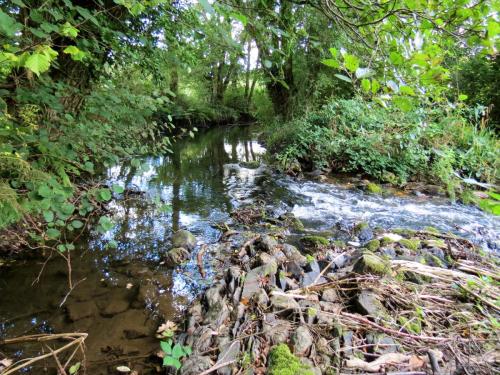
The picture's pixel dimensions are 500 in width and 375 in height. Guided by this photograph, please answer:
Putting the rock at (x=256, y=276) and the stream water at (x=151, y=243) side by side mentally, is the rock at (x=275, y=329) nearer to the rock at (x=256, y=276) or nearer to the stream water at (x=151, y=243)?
the rock at (x=256, y=276)

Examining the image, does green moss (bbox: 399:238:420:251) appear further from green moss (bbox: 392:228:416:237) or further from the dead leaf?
the dead leaf

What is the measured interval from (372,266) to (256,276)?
1.20 m

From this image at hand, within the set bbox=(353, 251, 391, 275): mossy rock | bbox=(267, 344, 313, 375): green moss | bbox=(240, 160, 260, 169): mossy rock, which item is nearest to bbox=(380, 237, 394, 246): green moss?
bbox=(353, 251, 391, 275): mossy rock

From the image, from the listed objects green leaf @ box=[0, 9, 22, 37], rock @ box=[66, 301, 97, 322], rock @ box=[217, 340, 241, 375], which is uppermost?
green leaf @ box=[0, 9, 22, 37]

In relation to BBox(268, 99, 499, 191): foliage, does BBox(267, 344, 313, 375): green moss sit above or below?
below

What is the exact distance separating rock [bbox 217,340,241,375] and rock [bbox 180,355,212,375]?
0.09 meters

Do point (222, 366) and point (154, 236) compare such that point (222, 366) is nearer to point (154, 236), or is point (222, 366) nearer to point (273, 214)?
point (154, 236)

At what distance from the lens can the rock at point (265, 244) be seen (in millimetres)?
3904

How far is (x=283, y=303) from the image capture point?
2.62 meters

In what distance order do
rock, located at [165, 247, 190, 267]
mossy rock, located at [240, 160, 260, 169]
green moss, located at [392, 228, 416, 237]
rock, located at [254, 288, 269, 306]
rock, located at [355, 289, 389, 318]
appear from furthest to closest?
1. mossy rock, located at [240, 160, 260, 169]
2. green moss, located at [392, 228, 416, 237]
3. rock, located at [165, 247, 190, 267]
4. rock, located at [254, 288, 269, 306]
5. rock, located at [355, 289, 389, 318]

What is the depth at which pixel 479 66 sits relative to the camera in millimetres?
9352

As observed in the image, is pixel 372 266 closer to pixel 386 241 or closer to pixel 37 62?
pixel 386 241

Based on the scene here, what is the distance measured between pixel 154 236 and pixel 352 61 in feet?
14.0

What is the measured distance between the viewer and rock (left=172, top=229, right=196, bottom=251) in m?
4.28
